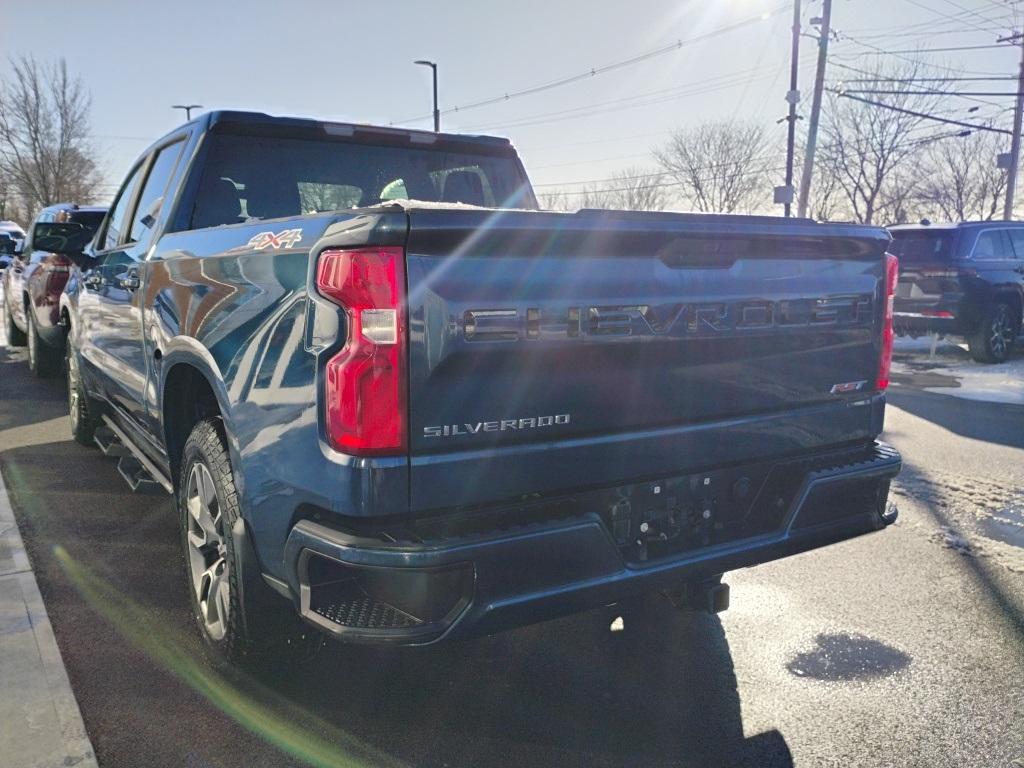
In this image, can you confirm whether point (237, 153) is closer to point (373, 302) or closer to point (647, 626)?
point (373, 302)

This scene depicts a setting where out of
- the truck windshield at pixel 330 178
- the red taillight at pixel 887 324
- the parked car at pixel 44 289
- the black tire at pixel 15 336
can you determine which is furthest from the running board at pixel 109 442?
the black tire at pixel 15 336

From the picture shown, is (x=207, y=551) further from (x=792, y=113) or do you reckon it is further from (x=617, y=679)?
(x=792, y=113)

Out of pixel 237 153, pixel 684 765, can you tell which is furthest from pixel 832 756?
pixel 237 153

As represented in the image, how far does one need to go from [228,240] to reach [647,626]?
2.18 metres

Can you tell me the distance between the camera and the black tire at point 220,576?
2572 millimetres

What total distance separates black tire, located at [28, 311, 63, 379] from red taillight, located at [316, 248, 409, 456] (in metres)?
8.09

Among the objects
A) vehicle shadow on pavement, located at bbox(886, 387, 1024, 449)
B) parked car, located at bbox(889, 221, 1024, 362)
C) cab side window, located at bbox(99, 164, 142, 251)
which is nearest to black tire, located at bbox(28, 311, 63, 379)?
cab side window, located at bbox(99, 164, 142, 251)

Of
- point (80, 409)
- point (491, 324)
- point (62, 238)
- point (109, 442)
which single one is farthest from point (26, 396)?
point (491, 324)

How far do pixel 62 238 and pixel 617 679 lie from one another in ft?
13.3

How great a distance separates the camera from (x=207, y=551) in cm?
301

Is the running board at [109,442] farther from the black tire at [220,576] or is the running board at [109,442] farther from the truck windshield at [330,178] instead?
the black tire at [220,576]

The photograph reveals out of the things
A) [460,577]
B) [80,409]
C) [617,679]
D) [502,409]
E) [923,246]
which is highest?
[923,246]

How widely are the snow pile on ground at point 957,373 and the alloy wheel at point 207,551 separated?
830 cm

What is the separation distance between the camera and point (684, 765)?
96.7 inches
